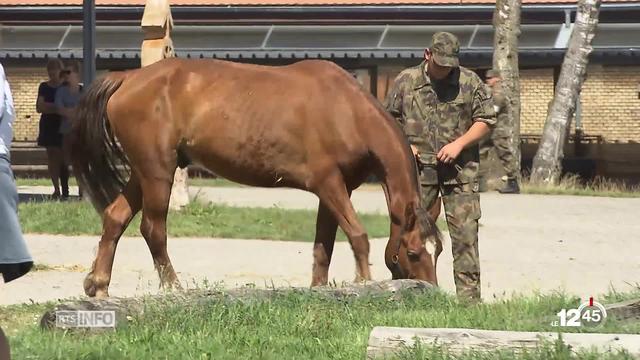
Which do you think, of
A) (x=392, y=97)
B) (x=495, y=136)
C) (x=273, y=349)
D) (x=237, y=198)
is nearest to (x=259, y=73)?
(x=392, y=97)

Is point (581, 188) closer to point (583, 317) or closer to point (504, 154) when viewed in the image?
point (504, 154)

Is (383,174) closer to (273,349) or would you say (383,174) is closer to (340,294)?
(340,294)

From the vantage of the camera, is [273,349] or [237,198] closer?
[273,349]

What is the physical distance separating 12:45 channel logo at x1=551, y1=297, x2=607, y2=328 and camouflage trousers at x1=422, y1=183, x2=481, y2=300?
122cm

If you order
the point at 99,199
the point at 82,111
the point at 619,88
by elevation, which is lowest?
the point at 619,88

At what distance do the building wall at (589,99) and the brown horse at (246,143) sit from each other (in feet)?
58.8

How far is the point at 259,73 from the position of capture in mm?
8844

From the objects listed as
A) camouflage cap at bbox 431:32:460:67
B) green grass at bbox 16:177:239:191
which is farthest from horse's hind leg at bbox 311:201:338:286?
green grass at bbox 16:177:239:191

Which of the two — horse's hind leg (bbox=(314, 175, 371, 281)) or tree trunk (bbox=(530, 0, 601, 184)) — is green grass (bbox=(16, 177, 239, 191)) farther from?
horse's hind leg (bbox=(314, 175, 371, 281))

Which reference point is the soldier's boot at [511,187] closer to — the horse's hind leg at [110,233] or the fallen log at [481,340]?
the horse's hind leg at [110,233]

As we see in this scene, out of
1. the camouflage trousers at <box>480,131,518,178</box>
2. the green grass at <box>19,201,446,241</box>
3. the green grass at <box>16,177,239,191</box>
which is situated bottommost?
the green grass at <box>16,177,239,191</box>

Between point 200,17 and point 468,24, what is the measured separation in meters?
6.49

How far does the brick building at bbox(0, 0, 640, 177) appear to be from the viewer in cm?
2636

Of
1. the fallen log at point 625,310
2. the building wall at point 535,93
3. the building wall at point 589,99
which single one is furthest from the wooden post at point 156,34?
the building wall at point 535,93
